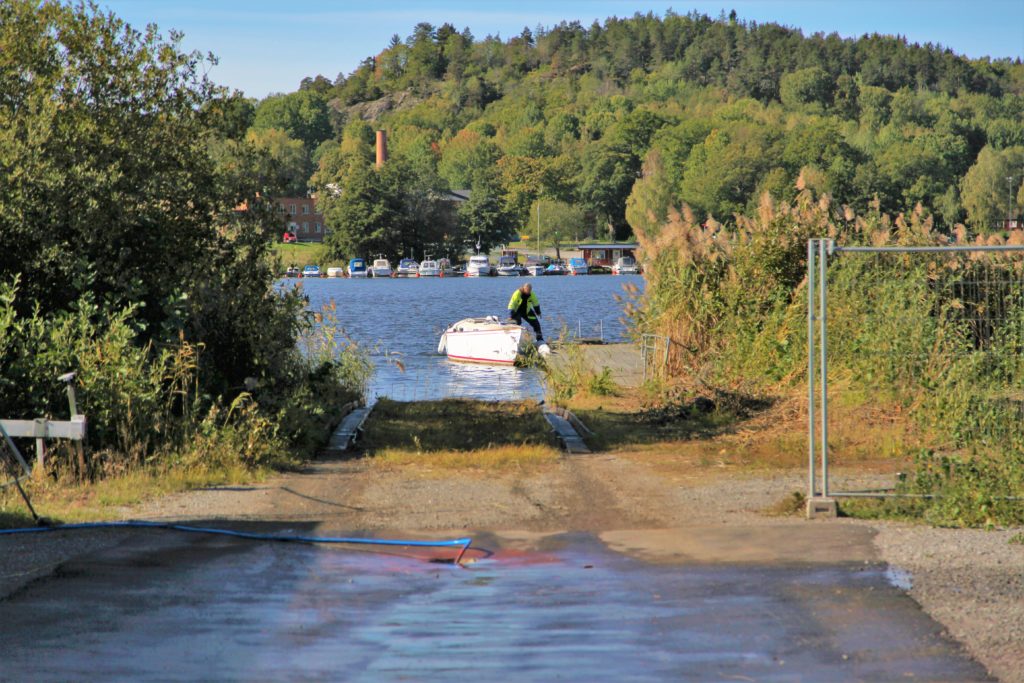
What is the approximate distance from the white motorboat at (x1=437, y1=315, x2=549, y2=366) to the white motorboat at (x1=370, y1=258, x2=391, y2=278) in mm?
103835

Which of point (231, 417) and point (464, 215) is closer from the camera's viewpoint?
point (231, 417)

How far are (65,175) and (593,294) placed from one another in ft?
324

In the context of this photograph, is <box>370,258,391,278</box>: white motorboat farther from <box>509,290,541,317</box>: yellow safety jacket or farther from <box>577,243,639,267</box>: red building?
<box>509,290,541,317</box>: yellow safety jacket

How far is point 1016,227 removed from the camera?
20.6m

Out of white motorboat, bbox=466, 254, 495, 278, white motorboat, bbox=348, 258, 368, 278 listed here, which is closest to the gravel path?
white motorboat, bbox=348, 258, 368, 278

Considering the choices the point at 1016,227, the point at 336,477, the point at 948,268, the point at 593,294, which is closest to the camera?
the point at 336,477

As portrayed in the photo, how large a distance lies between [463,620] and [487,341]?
33529mm

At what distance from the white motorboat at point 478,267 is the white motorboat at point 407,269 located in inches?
246

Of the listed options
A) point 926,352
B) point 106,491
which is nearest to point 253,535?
point 106,491

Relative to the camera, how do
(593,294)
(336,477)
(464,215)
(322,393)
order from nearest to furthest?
(336,477) → (322,393) → (593,294) → (464,215)

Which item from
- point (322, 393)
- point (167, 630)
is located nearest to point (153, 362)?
point (322, 393)

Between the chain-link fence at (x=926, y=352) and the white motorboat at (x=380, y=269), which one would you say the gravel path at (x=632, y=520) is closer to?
the chain-link fence at (x=926, y=352)

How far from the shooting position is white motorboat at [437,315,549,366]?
1575 inches

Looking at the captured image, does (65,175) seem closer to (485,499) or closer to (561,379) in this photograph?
(485,499)
